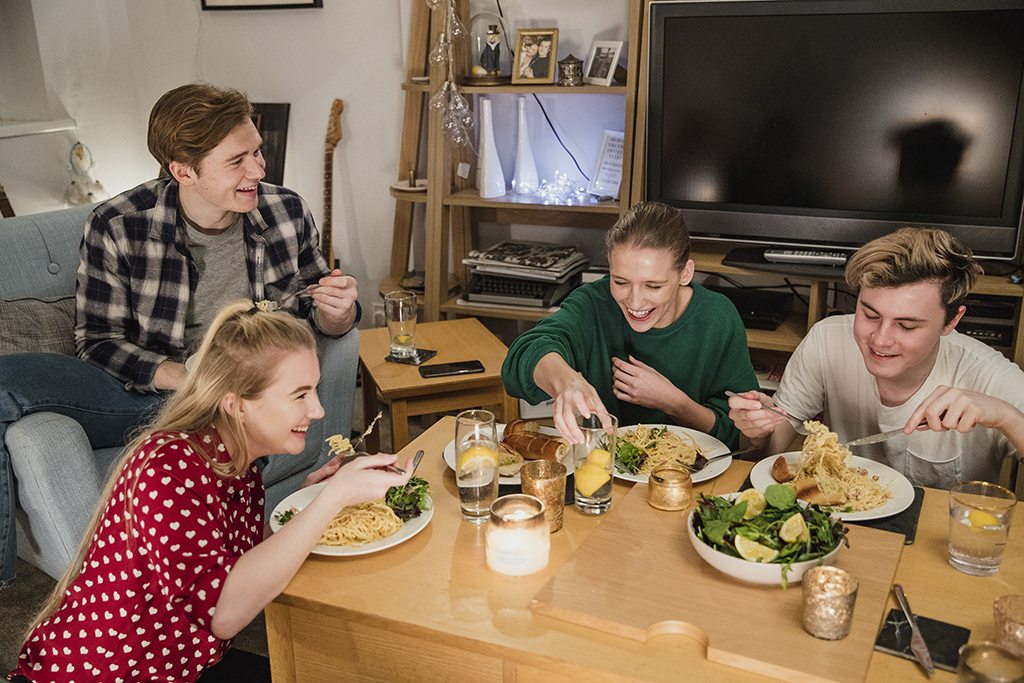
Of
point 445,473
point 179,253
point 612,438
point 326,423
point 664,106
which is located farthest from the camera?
point 664,106

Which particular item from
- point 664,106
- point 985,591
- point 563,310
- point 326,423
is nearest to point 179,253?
point 326,423

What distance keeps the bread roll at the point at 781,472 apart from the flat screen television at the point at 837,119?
1791mm

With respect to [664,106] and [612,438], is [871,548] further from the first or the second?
[664,106]

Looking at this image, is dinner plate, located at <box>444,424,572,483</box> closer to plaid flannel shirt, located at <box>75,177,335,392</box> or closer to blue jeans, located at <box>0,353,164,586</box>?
blue jeans, located at <box>0,353,164,586</box>

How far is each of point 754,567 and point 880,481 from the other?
1.51 ft

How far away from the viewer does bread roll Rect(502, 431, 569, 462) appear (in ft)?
4.97

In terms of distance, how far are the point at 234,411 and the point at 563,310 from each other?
0.87 meters

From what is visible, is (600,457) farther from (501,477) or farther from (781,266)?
(781,266)

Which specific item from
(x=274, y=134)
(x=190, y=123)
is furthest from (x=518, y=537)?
(x=274, y=134)

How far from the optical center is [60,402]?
207cm

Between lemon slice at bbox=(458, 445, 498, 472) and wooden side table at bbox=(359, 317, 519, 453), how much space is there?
1.01m

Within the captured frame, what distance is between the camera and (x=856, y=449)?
1859mm

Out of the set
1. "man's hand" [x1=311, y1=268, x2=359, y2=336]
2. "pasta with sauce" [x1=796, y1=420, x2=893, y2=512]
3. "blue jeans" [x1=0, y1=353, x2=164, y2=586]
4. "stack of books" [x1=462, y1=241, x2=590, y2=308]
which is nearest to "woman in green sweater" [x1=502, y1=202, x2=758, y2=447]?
"pasta with sauce" [x1=796, y1=420, x2=893, y2=512]

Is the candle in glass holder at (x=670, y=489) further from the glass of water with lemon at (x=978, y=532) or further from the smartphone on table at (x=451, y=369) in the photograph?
the smartphone on table at (x=451, y=369)
